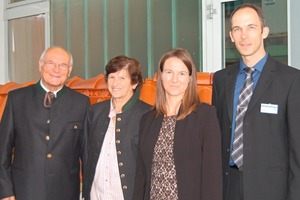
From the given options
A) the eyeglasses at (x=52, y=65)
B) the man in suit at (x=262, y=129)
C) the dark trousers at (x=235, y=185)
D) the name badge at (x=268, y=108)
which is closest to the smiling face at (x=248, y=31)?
the man in suit at (x=262, y=129)

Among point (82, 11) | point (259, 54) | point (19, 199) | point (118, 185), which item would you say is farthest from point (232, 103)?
point (82, 11)

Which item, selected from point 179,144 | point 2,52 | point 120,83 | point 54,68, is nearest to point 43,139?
point 54,68

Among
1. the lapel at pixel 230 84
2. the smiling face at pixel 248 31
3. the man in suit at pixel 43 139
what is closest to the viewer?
the smiling face at pixel 248 31

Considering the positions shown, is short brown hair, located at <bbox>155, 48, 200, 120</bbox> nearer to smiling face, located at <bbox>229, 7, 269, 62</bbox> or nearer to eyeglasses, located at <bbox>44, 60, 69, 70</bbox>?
smiling face, located at <bbox>229, 7, 269, 62</bbox>

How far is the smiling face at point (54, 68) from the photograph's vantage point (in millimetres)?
2514

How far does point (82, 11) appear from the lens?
5168 mm

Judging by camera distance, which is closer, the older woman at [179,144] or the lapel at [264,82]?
the older woman at [179,144]

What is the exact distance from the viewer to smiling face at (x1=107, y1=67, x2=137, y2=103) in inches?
96.0

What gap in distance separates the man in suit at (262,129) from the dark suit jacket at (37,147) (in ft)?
3.31

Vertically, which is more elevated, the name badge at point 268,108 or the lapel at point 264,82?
the lapel at point 264,82

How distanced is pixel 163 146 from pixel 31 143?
0.90 m

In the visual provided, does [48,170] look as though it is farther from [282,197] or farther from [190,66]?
[282,197]

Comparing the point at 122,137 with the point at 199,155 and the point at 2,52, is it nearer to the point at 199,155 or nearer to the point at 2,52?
the point at 199,155

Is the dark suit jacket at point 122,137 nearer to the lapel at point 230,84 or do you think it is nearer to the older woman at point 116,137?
the older woman at point 116,137
